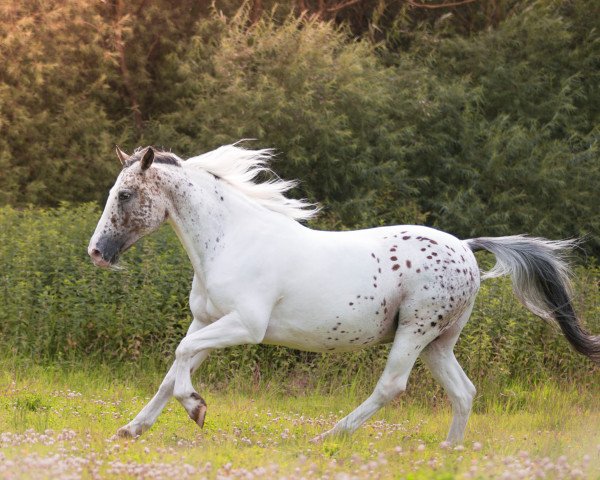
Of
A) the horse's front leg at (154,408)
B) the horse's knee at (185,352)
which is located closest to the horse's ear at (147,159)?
the horse's front leg at (154,408)

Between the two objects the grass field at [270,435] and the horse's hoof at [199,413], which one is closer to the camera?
the grass field at [270,435]

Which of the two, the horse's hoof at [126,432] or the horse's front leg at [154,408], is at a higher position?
the horse's front leg at [154,408]

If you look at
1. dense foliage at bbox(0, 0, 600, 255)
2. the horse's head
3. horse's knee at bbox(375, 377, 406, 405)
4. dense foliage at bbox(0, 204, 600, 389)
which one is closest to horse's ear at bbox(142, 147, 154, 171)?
the horse's head

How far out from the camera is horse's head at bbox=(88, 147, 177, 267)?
6754mm

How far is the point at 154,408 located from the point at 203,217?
130cm

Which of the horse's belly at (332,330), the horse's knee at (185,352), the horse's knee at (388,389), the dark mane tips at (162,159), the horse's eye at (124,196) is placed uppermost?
the dark mane tips at (162,159)

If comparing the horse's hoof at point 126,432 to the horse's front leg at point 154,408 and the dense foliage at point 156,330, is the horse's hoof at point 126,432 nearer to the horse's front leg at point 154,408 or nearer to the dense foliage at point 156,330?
the horse's front leg at point 154,408

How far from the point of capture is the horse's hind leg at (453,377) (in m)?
7.33

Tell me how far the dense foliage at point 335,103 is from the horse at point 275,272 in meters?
6.87

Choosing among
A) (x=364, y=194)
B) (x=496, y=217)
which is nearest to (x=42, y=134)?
(x=364, y=194)

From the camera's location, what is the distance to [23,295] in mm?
10320

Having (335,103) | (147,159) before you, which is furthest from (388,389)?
(335,103)

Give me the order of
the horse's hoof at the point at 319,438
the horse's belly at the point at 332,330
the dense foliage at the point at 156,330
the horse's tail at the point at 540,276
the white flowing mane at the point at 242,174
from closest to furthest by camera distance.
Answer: the horse's hoof at the point at 319,438 → the horse's belly at the point at 332,330 → the white flowing mane at the point at 242,174 → the horse's tail at the point at 540,276 → the dense foliage at the point at 156,330

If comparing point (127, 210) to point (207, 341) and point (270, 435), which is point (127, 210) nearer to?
point (207, 341)
